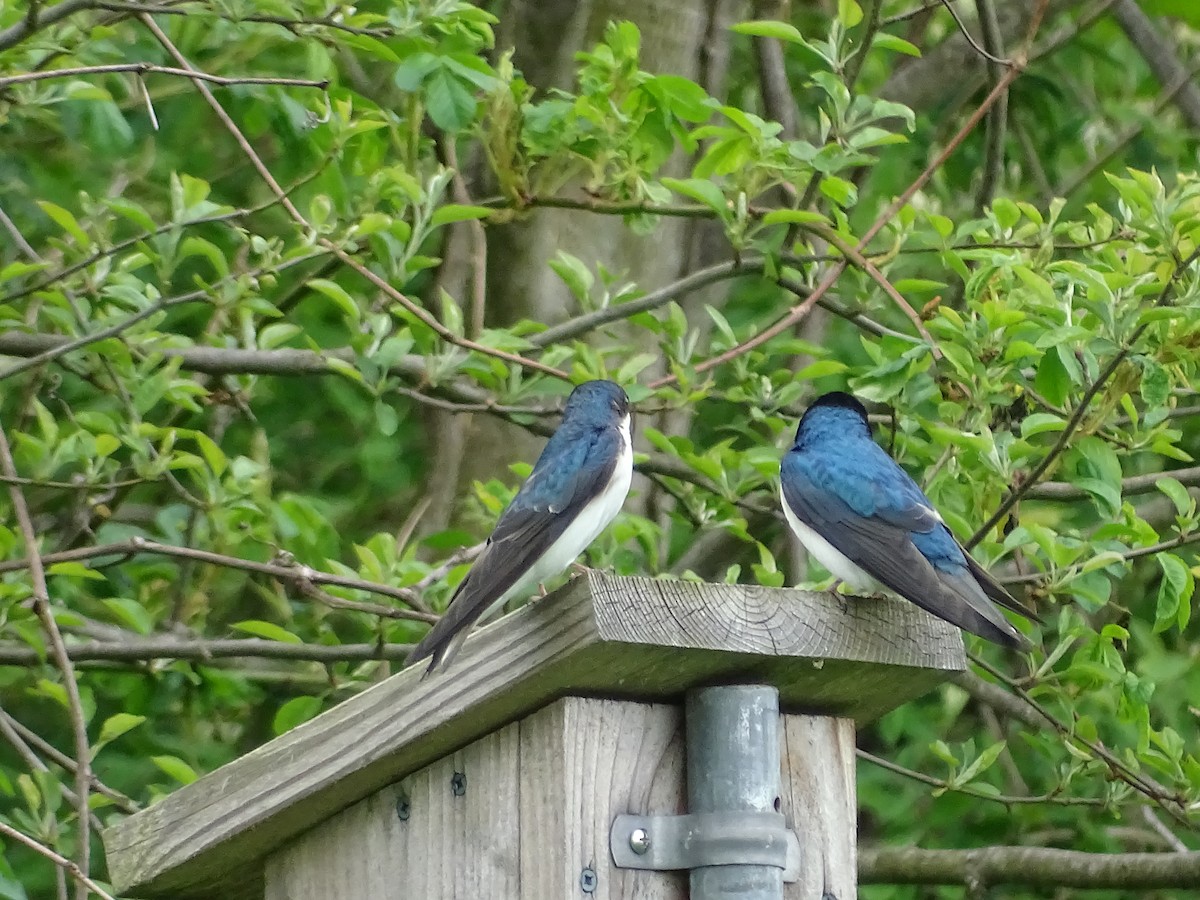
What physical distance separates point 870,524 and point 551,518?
1.76 feet

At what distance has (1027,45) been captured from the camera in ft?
10.5

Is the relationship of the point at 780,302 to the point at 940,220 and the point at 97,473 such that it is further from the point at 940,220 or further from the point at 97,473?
the point at 97,473

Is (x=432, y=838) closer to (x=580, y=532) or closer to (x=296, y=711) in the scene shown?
(x=580, y=532)

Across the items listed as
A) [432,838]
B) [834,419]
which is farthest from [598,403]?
[432,838]

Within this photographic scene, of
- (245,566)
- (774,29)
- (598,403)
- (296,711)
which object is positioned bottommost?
(296,711)

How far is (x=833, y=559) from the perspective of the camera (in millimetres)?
2789

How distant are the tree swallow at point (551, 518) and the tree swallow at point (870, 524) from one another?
1.00 ft

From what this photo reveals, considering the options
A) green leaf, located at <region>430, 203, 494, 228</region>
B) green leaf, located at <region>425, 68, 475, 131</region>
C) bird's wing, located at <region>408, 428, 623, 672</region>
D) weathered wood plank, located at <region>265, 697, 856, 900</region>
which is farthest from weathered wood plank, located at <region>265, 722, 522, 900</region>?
green leaf, located at <region>425, 68, 475, 131</region>

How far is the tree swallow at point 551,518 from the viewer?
2.11 m

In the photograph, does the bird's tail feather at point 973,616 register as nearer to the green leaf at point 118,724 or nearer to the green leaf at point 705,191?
the green leaf at point 705,191

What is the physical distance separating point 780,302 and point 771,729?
2.84 metres

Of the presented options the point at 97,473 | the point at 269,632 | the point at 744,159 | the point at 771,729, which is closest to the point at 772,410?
the point at 744,159

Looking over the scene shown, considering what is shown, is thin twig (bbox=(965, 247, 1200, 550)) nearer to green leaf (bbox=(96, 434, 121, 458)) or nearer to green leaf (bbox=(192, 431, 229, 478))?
green leaf (bbox=(192, 431, 229, 478))

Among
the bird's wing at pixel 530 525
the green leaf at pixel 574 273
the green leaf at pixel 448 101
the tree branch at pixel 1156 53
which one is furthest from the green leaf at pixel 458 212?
the tree branch at pixel 1156 53
